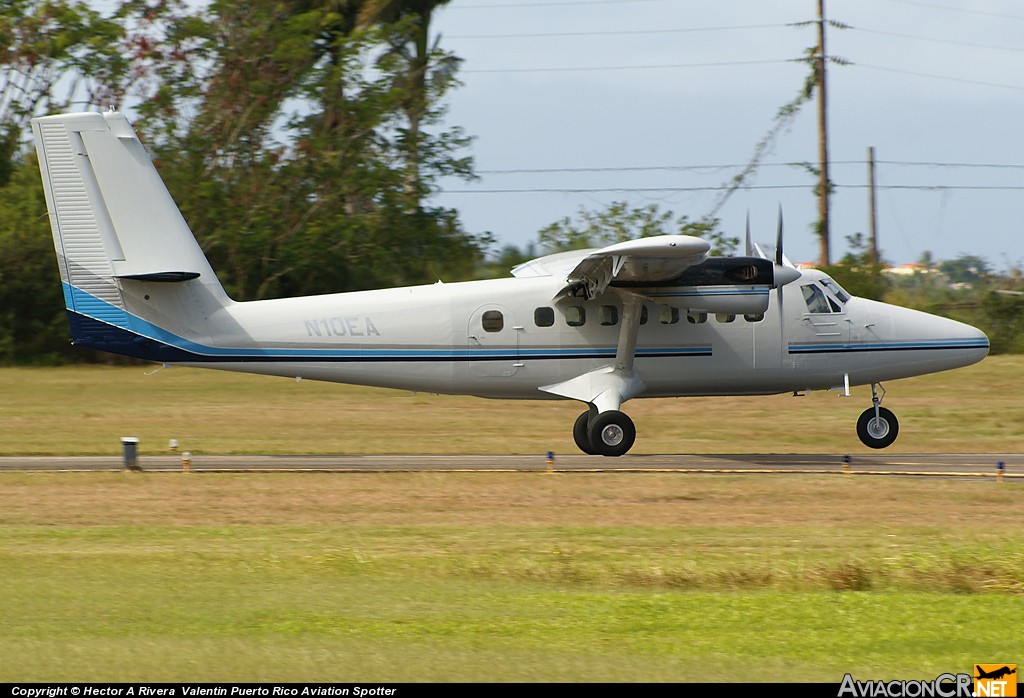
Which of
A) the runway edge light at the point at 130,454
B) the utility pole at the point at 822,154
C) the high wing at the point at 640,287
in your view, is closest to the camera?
the high wing at the point at 640,287

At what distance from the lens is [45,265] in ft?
123

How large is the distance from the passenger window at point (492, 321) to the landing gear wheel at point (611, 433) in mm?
2236

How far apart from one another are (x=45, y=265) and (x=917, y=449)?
26.7m

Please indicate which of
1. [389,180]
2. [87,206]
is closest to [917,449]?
[87,206]

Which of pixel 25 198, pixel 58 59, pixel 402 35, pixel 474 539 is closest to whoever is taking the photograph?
pixel 474 539

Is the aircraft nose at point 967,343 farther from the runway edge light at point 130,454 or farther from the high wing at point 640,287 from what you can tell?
the runway edge light at point 130,454

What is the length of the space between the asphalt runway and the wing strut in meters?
1.04

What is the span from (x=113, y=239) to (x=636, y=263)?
8166mm

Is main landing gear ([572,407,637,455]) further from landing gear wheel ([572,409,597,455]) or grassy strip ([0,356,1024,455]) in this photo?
grassy strip ([0,356,1024,455])

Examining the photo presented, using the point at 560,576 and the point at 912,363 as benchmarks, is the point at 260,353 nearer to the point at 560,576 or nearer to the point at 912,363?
the point at 560,576

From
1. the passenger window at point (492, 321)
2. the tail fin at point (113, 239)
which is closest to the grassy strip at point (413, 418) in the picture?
the passenger window at point (492, 321)

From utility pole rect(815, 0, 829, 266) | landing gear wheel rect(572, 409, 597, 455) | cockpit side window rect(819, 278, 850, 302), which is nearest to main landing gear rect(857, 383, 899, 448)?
cockpit side window rect(819, 278, 850, 302)

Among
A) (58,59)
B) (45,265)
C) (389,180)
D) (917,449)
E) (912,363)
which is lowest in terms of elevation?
(917,449)

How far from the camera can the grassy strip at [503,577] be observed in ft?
26.4
